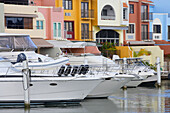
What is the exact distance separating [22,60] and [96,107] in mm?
4848

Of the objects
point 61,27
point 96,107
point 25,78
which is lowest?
point 96,107

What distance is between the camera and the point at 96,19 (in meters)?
50.0

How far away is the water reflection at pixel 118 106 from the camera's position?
23891 millimetres

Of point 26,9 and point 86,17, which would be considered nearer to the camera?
point 26,9

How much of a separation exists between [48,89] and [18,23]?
17130mm

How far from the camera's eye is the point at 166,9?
6109 cm

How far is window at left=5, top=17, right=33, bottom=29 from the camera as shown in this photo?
4017cm

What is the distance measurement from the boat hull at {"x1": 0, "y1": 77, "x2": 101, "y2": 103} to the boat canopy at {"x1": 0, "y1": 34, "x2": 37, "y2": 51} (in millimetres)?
3225

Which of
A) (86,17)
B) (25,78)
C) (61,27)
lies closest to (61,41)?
(61,27)

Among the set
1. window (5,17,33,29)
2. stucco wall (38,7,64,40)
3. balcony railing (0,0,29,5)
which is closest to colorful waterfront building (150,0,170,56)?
stucco wall (38,7,64,40)

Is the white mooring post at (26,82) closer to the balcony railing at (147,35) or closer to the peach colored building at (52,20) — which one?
the peach colored building at (52,20)

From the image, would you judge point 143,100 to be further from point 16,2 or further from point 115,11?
point 115,11

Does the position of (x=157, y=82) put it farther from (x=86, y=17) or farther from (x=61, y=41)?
(x=86, y=17)

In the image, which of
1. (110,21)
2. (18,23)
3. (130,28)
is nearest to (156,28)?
(130,28)
